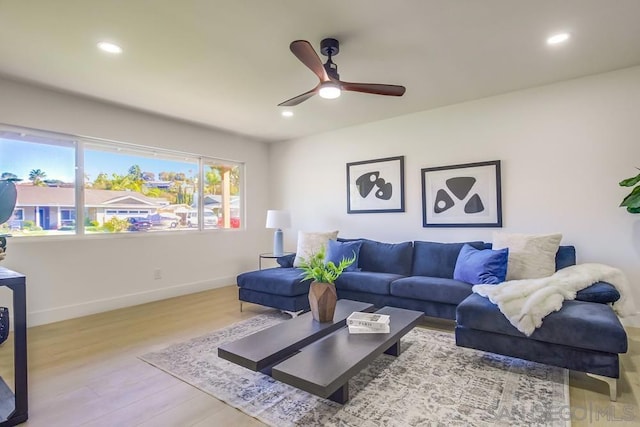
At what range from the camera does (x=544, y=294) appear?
87.7 inches

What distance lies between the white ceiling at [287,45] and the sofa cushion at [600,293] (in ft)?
6.27

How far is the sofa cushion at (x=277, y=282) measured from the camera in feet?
11.4

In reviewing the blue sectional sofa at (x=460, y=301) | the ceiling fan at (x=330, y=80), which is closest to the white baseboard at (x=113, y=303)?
the blue sectional sofa at (x=460, y=301)

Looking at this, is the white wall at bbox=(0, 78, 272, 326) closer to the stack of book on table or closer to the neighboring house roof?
the neighboring house roof

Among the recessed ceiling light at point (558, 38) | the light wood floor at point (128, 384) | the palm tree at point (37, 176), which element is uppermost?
the recessed ceiling light at point (558, 38)

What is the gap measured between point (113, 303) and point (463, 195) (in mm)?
4409

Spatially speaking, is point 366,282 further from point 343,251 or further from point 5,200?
point 5,200

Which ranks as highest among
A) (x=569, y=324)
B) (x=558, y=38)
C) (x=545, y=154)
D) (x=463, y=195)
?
(x=558, y=38)

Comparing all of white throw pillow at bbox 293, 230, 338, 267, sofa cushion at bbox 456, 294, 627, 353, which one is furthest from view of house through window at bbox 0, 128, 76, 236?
sofa cushion at bbox 456, 294, 627, 353

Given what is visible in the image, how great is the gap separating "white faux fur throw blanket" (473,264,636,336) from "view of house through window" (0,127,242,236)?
4.03 metres

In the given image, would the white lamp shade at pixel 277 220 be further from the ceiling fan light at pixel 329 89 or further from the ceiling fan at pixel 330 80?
the ceiling fan light at pixel 329 89

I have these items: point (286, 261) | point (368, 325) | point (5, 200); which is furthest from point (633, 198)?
point (5, 200)

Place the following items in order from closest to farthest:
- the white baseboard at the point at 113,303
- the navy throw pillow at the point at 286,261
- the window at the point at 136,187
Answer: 1. the white baseboard at the point at 113,303
2. the window at the point at 136,187
3. the navy throw pillow at the point at 286,261

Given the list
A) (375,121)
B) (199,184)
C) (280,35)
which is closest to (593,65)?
(375,121)
